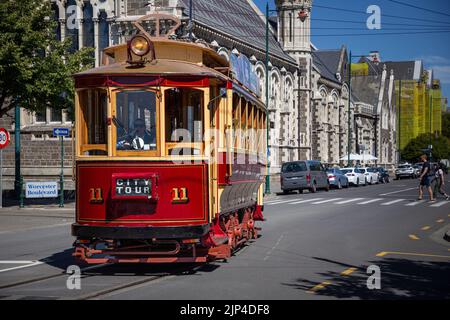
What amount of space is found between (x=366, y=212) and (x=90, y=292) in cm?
1735

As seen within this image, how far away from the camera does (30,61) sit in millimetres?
27469

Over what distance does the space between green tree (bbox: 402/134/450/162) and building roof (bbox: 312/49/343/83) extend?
16.9m

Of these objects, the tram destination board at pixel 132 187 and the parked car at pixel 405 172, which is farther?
the parked car at pixel 405 172

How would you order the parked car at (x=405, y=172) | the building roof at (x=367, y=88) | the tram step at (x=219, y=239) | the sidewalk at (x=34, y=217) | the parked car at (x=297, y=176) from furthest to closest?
the building roof at (x=367, y=88)
the parked car at (x=405, y=172)
the parked car at (x=297, y=176)
the sidewalk at (x=34, y=217)
the tram step at (x=219, y=239)

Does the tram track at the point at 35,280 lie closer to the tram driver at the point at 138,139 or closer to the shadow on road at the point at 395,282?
the tram driver at the point at 138,139

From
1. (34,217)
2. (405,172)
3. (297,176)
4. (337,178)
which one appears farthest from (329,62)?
(34,217)

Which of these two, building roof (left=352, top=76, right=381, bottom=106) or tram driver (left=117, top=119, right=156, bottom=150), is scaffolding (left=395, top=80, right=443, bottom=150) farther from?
tram driver (left=117, top=119, right=156, bottom=150)

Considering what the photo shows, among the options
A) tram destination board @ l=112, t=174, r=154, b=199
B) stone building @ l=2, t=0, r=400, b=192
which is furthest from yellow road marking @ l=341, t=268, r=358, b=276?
stone building @ l=2, t=0, r=400, b=192

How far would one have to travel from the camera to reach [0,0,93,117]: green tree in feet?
87.5

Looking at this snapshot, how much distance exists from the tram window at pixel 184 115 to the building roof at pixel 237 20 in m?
35.4

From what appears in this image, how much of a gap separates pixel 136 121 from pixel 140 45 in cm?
122

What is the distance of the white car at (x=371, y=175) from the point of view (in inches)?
A: 2338

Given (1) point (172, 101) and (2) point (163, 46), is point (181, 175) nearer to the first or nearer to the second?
(1) point (172, 101)

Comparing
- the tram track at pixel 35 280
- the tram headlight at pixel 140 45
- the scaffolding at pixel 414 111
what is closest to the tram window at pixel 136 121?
the tram headlight at pixel 140 45
